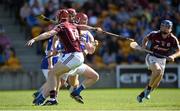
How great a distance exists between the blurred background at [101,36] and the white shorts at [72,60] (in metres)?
13.4

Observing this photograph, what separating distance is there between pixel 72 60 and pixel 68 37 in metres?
0.56

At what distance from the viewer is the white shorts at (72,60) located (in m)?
17.8

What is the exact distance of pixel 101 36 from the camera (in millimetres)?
32875

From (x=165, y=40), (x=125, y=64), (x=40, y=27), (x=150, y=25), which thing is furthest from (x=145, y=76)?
(x=165, y=40)

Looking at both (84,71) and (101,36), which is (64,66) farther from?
(101,36)

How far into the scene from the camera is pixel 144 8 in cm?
3488

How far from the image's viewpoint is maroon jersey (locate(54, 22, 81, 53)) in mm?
17875

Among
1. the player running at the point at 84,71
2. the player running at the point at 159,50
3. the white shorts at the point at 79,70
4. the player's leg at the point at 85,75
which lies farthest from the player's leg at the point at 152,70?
the white shorts at the point at 79,70

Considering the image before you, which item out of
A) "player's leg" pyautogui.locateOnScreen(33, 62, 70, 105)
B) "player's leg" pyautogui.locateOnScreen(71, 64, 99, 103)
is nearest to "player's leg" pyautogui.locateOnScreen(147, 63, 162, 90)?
"player's leg" pyautogui.locateOnScreen(71, 64, 99, 103)

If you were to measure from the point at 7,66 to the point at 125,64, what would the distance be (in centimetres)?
497

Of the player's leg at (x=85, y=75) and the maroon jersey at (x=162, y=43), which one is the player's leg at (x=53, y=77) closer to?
the player's leg at (x=85, y=75)

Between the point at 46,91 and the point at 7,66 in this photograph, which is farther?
the point at 7,66

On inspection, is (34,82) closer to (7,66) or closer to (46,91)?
(7,66)

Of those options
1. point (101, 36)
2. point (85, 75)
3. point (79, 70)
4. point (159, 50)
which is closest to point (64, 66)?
point (79, 70)
